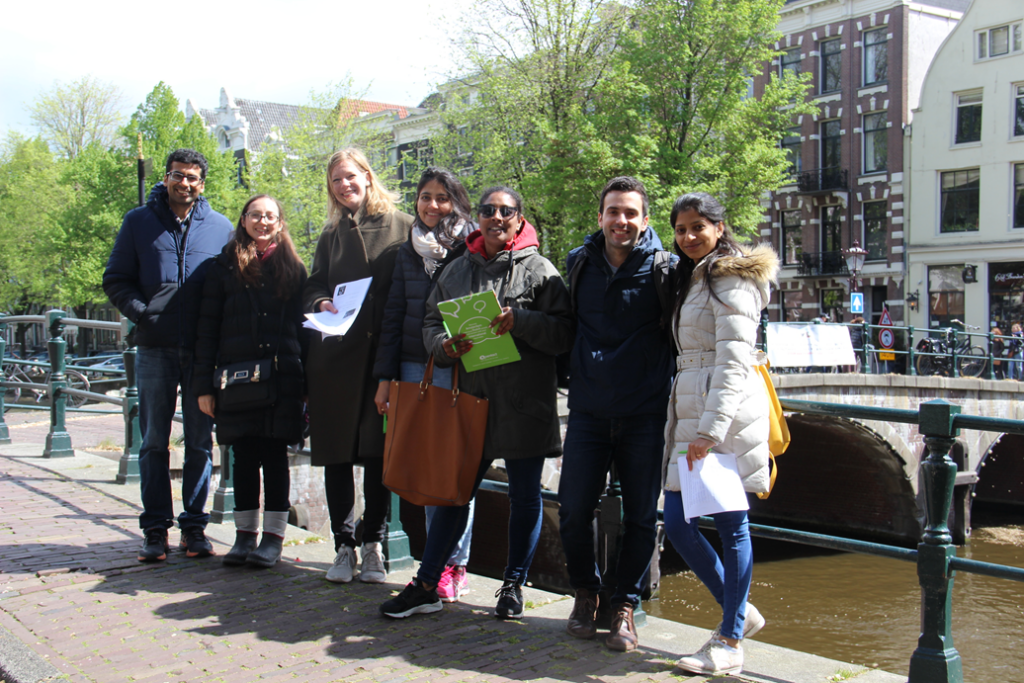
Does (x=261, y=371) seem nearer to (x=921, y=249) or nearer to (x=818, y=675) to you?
(x=818, y=675)

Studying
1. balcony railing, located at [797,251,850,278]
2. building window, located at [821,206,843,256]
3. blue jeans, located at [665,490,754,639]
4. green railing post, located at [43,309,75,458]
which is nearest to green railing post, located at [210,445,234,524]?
green railing post, located at [43,309,75,458]

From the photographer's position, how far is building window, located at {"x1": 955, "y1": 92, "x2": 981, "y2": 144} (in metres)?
24.4

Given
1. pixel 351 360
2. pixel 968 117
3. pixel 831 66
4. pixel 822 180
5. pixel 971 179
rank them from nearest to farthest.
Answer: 1. pixel 351 360
2. pixel 971 179
3. pixel 968 117
4. pixel 822 180
5. pixel 831 66

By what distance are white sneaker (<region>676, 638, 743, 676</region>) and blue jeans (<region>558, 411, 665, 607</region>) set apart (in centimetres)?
33

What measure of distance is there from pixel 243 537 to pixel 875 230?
2571 cm

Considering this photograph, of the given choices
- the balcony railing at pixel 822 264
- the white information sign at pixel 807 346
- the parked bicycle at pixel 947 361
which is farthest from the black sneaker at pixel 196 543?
the balcony railing at pixel 822 264

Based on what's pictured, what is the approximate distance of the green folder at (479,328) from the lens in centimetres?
312

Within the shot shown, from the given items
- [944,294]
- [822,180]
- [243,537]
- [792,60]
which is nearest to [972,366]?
[944,294]

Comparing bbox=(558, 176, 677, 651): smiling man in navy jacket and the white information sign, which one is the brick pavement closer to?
bbox=(558, 176, 677, 651): smiling man in navy jacket

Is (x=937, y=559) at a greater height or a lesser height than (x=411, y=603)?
greater

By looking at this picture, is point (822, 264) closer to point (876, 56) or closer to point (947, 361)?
point (876, 56)

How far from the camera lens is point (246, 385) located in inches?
148

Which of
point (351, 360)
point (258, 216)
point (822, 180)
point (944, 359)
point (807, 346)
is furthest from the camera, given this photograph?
point (822, 180)

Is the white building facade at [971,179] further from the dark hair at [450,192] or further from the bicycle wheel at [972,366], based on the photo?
the dark hair at [450,192]
